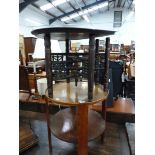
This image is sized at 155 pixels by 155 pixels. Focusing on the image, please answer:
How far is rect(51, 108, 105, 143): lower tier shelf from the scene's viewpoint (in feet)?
3.59

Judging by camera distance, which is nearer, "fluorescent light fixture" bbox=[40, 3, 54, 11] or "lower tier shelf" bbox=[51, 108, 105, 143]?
"lower tier shelf" bbox=[51, 108, 105, 143]

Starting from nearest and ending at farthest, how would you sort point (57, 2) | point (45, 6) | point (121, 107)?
1. point (121, 107)
2. point (57, 2)
3. point (45, 6)

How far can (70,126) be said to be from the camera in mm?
1207

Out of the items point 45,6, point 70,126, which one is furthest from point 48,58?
→ point 45,6

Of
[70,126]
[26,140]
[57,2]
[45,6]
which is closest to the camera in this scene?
[70,126]

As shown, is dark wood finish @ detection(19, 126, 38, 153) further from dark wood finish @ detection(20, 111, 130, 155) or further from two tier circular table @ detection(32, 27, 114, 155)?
two tier circular table @ detection(32, 27, 114, 155)

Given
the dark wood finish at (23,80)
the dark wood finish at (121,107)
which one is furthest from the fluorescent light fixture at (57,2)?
the dark wood finish at (121,107)

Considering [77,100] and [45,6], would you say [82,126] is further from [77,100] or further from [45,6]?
→ [45,6]

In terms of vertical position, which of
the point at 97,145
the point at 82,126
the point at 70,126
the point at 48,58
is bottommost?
the point at 97,145

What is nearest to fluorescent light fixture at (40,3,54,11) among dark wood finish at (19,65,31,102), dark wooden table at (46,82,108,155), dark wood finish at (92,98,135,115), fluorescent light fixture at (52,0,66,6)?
fluorescent light fixture at (52,0,66,6)
